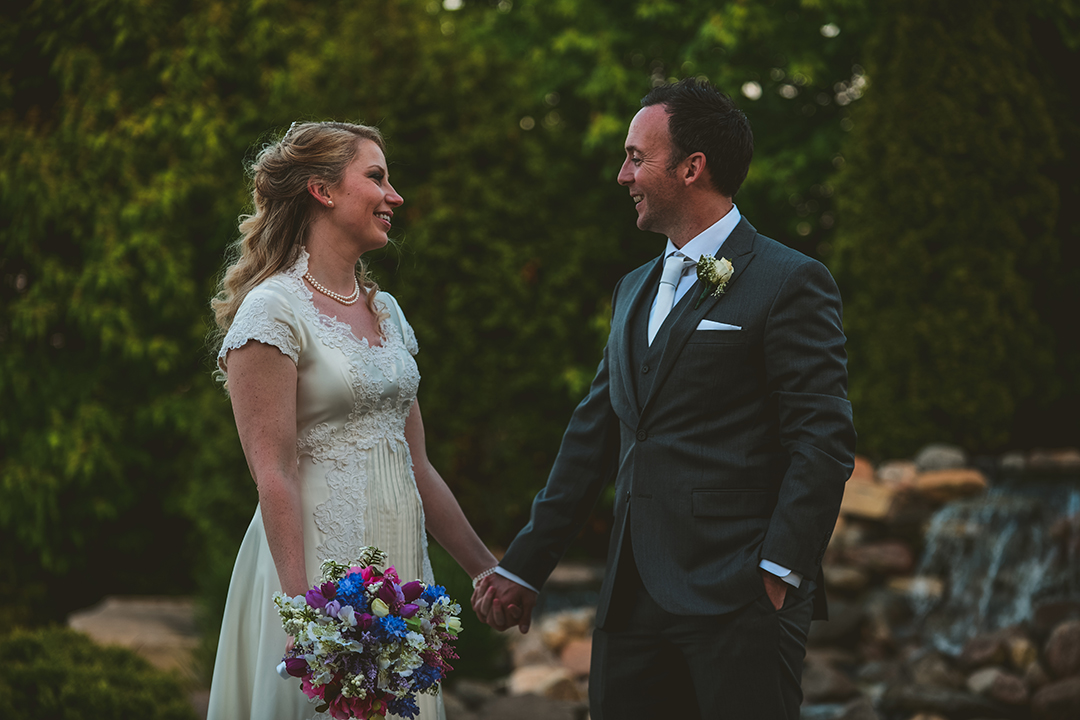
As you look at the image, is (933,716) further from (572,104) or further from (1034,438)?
(572,104)

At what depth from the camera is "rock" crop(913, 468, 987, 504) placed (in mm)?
7582

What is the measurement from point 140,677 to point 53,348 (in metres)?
5.80

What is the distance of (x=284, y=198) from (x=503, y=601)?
1.41 metres

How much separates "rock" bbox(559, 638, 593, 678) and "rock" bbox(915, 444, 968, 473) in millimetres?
3156

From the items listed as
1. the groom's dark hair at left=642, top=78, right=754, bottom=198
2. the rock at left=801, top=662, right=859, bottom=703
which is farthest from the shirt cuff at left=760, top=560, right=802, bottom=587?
the rock at left=801, top=662, right=859, bottom=703

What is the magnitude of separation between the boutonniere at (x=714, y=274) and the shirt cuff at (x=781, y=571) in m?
0.72

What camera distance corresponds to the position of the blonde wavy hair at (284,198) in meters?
2.89

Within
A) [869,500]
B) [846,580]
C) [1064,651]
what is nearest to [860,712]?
[1064,651]

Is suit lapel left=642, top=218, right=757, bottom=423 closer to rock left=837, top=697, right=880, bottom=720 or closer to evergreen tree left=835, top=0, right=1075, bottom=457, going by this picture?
rock left=837, top=697, right=880, bottom=720

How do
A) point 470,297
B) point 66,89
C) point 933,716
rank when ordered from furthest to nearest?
point 66,89 < point 470,297 < point 933,716

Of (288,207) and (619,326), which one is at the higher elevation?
(288,207)

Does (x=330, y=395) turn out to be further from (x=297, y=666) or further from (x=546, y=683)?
(x=546, y=683)

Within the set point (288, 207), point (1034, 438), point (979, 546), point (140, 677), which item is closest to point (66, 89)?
point (140, 677)

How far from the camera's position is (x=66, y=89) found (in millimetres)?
8961
